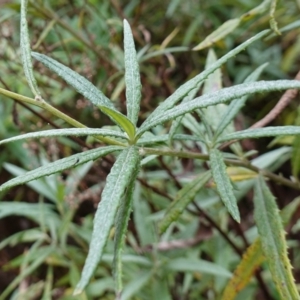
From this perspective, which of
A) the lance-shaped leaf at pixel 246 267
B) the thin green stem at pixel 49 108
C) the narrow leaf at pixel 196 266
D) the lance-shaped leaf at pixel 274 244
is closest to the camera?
the thin green stem at pixel 49 108

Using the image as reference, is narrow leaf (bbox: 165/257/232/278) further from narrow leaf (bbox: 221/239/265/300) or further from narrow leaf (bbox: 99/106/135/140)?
narrow leaf (bbox: 99/106/135/140)

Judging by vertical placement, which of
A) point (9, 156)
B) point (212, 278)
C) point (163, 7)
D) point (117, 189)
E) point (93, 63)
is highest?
point (163, 7)

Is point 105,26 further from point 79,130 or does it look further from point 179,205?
point 79,130

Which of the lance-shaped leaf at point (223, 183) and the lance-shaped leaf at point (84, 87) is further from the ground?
the lance-shaped leaf at point (84, 87)

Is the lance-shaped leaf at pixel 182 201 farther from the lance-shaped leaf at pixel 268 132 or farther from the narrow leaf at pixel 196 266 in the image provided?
the narrow leaf at pixel 196 266

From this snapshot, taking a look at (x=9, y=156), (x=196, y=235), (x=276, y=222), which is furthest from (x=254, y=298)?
(x=9, y=156)

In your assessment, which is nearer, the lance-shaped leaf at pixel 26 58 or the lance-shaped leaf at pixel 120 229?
the lance-shaped leaf at pixel 120 229

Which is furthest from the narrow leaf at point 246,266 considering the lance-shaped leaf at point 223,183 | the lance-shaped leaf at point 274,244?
the lance-shaped leaf at point 223,183

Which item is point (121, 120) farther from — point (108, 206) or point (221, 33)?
point (221, 33)
